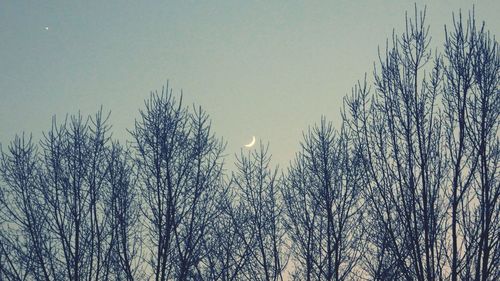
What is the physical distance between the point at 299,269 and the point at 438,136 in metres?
7.19

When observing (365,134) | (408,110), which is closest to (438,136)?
(408,110)

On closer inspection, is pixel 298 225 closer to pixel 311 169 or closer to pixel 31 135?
pixel 311 169

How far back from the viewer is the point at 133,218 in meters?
9.59

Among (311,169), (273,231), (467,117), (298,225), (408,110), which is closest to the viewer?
(467,117)

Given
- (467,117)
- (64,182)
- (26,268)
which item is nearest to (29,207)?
(64,182)

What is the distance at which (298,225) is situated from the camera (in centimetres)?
1179

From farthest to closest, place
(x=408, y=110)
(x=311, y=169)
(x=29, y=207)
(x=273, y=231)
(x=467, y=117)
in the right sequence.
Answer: (x=273, y=231)
(x=311, y=169)
(x=29, y=207)
(x=408, y=110)
(x=467, y=117)

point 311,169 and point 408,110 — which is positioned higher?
point 311,169

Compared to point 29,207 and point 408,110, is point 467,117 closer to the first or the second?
point 408,110

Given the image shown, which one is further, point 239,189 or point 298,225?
point 239,189

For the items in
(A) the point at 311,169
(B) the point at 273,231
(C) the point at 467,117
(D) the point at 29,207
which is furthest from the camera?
(B) the point at 273,231

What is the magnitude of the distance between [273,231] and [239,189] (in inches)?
59.9

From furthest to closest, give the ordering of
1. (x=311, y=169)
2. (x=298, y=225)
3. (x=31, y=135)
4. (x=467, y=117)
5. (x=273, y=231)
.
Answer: (x=273, y=231), (x=298, y=225), (x=311, y=169), (x=31, y=135), (x=467, y=117)

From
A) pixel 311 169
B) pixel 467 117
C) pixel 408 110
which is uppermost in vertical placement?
pixel 311 169
